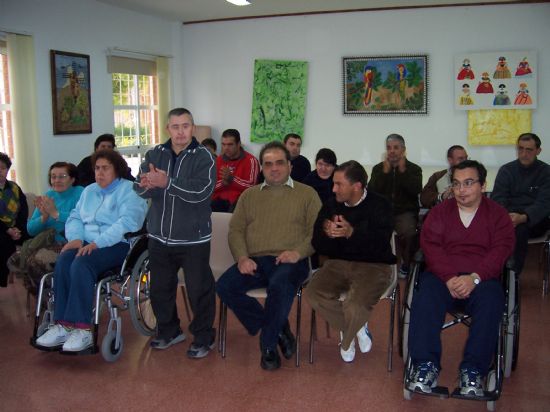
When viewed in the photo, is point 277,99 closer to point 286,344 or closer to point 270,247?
point 270,247

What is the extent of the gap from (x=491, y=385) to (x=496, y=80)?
4.62 metres

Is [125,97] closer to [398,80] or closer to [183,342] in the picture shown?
[398,80]

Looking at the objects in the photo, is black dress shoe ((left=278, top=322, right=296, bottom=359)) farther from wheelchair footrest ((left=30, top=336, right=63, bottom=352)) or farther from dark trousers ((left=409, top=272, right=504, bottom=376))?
wheelchair footrest ((left=30, top=336, right=63, bottom=352))

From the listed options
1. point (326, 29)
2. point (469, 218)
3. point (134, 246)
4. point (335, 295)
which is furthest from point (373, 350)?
point (326, 29)

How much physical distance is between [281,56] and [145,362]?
487 centimetres

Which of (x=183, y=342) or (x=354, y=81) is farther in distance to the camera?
(x=354, y=81)

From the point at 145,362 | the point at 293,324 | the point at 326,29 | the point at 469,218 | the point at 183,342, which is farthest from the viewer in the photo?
the point at 326,29

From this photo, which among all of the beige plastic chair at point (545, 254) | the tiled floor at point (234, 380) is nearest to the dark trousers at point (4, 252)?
the tiled floor at point (234, 380)

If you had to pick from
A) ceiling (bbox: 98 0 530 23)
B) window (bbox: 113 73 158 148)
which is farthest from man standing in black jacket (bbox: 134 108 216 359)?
window (bbox: 113 73 158 148)

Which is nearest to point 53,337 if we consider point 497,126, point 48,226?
point 48,226

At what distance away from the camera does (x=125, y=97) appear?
6.98 m

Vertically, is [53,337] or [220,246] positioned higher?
[220,246]

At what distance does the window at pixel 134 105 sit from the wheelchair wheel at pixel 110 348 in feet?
13.3

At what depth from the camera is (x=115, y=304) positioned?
3297 millimetres
